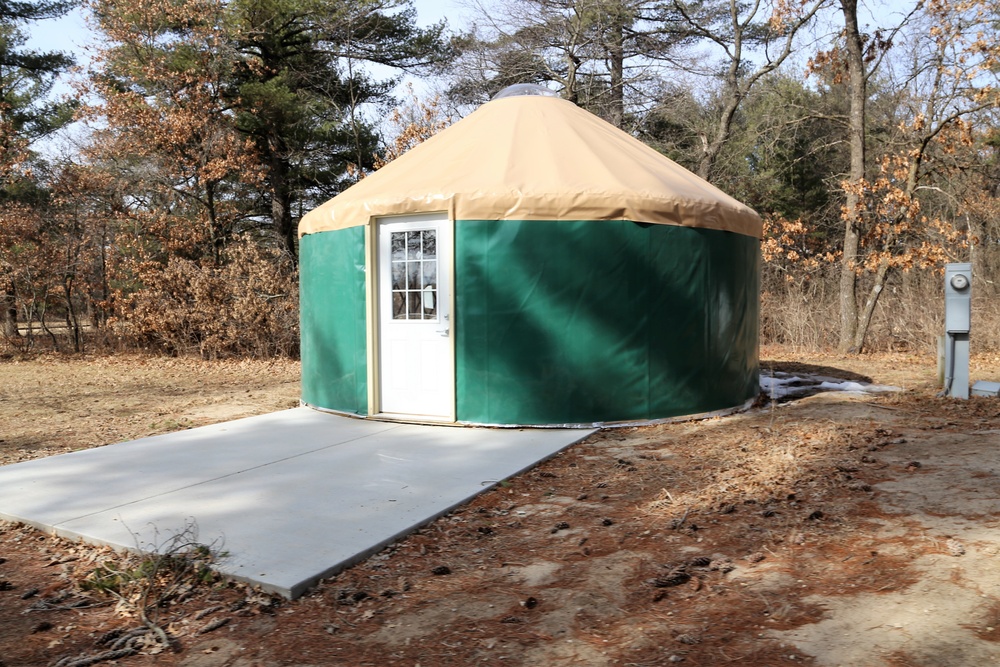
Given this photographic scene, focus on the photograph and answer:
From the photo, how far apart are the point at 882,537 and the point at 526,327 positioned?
2.79 m

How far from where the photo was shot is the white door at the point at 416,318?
5.45 m

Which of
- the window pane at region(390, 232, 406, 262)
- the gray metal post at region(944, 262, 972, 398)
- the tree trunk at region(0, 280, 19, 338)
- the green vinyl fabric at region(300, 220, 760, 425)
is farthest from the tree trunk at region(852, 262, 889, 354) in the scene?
the tree trunk at region(0, 280, 19, 338)

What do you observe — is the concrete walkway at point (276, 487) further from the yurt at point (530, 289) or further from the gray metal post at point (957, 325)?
the gray metal post at point (957, 325)

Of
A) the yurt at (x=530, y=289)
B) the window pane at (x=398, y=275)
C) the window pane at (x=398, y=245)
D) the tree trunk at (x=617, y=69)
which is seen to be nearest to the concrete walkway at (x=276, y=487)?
the yurt at (x=530, y=289)

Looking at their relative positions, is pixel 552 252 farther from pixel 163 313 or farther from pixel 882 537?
pixel 163 313

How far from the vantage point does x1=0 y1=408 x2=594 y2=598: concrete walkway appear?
3.05 meters

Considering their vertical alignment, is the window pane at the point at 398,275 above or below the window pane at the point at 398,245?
below

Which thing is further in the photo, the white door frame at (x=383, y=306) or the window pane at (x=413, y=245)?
the window pane at (x=413, y=245)

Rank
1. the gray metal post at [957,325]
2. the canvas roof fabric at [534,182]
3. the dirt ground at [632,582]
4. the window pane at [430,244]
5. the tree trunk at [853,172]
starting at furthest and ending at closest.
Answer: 1. the tree trunk at [853,172]
2. the gray metal post at [957,325]
3. the window pane at [430,244]
4. the canvas roof fabric at [534,182]
5. the dirt ground at [632,582]

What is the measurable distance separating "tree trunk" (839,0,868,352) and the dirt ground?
21.9 ft

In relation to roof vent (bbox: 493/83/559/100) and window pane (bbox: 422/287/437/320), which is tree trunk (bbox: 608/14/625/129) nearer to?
roof vent (bbox: 493/83/559/100)

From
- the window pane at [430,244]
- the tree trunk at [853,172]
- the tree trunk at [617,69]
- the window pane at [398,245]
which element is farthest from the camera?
the tree trunk at [617,69]

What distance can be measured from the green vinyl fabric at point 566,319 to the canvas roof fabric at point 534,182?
13 centimetres

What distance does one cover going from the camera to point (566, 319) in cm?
530
